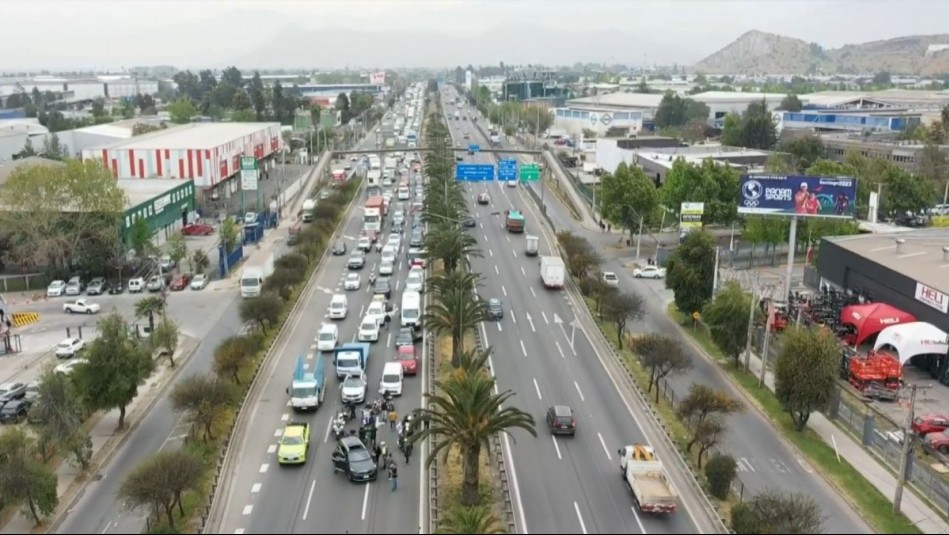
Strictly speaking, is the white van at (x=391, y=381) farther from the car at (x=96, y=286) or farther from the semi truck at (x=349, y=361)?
the car at (x=96, y=286)

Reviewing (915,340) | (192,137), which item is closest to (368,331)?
(915,340)

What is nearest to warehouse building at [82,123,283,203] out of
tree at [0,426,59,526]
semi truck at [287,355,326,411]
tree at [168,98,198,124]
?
semi truck at [287,355,326,411]

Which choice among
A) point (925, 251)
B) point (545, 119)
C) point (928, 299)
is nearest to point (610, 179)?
point (925, 251)

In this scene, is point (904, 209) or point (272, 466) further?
point (904, 209)

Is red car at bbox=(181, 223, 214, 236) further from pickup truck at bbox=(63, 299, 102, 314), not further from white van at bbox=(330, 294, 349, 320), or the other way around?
white van at bbox=(330, 294, 349, 320)

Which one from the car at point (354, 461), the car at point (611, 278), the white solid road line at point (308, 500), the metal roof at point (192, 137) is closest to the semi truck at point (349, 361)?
the car at point (354, 461)

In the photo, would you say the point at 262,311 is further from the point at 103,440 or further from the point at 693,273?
the point at 693,273

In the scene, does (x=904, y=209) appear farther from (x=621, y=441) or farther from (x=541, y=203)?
(x=621, y=441)
